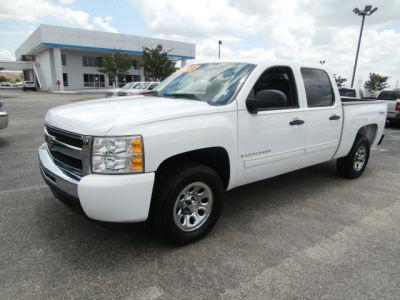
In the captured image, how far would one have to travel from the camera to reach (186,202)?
3135 millimetres

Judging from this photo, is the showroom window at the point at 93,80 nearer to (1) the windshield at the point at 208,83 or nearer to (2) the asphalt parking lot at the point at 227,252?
(2) the asphalt parking lot at the point at 227,252

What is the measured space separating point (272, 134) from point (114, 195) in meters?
1.95

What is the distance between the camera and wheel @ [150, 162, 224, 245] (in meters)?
2.87

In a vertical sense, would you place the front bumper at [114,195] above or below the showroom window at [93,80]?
below

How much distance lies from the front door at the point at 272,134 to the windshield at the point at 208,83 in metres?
0.23

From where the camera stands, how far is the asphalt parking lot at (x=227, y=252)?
2561 mm

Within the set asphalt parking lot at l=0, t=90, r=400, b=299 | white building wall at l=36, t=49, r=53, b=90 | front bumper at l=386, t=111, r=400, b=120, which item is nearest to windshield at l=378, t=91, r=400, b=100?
front bumper at l=386, t=111, r=400, b=120

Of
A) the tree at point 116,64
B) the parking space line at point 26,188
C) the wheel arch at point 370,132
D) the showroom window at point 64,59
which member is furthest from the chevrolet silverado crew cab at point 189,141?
the showroom window at point 64,59

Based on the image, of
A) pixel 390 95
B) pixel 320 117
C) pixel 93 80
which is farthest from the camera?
pixel 93 80

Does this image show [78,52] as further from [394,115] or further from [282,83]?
[282,83]

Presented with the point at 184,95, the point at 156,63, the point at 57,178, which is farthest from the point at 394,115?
the point at 156,63

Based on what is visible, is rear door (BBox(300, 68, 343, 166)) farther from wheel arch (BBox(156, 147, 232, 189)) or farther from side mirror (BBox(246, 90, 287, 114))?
wheel arch (BBox(156, 147, 232, 189))

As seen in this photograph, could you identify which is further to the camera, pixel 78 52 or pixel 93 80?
pixel 93 80

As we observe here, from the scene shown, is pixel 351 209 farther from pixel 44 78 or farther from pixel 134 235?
pixel 44 78
